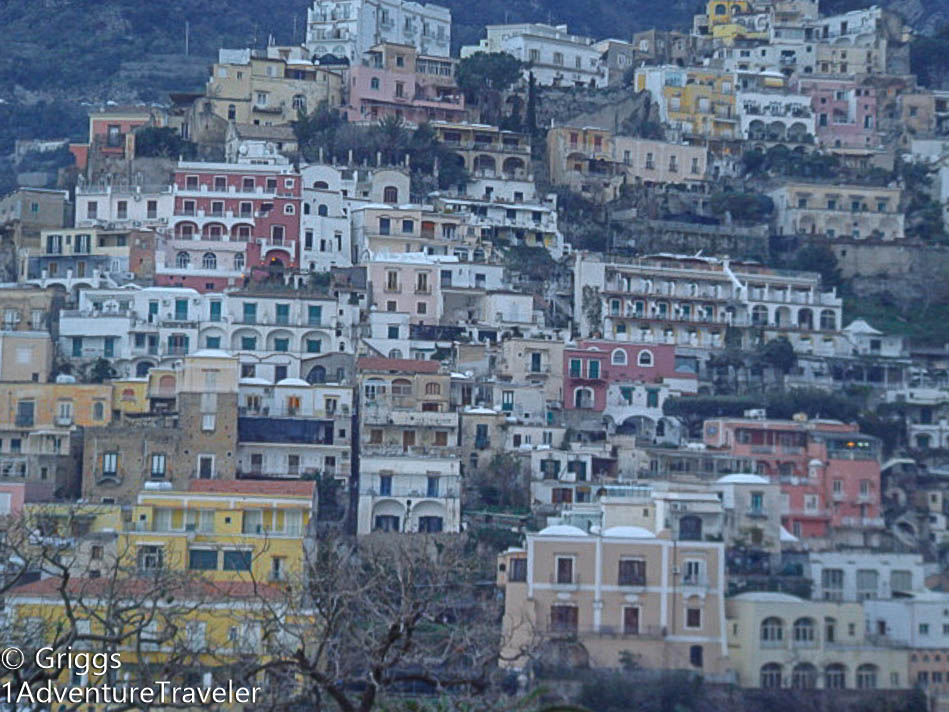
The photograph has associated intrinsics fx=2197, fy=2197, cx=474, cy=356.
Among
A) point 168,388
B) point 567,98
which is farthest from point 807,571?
point 567,98

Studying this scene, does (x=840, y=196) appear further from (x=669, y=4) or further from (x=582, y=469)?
(x=669, y=4)

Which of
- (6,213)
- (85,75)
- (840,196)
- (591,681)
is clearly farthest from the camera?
(85,75)

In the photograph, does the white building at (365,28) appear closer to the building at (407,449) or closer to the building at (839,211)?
the building at (839,211)

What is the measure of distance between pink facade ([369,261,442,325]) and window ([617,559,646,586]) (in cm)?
1593

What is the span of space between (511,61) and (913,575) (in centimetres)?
3279

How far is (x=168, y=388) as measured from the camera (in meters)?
53.9

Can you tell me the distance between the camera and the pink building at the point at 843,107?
261ft

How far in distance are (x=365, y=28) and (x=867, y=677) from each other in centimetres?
4030

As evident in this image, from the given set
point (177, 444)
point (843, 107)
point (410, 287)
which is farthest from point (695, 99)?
point (177, 444)

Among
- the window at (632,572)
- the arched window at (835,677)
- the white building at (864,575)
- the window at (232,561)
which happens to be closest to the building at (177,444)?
the window at (232,561)

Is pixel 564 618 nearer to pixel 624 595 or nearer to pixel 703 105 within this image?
pixel 624 595

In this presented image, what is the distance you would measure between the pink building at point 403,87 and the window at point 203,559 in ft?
97.5

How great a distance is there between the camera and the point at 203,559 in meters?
44.7

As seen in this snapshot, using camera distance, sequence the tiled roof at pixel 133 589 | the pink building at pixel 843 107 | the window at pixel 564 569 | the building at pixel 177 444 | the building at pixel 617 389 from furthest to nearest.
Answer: the pink building at pixel 843 107 → the building at pixel 617 389 → the building at pixel 177 444 → the window at pixel 564 569 → the tiled roof at pixel 133 589
